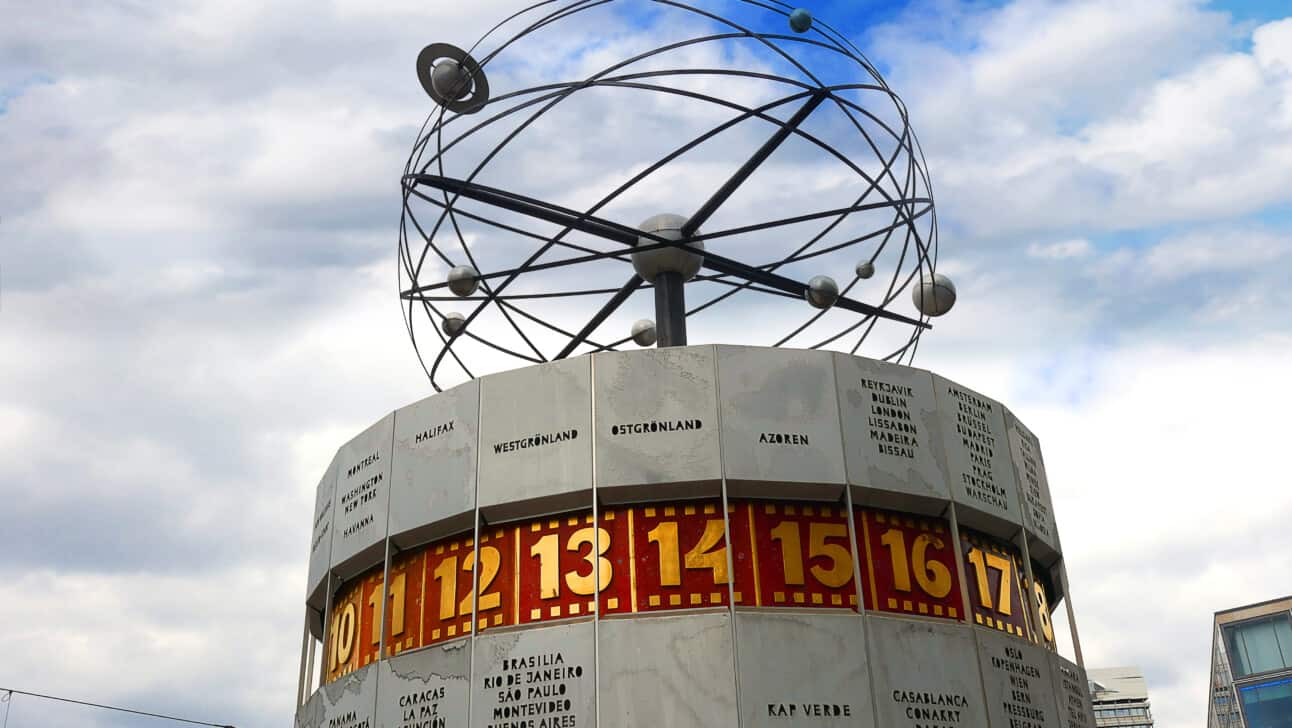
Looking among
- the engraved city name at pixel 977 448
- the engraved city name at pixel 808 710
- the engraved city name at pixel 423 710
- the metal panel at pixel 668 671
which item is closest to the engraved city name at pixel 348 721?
the engraved city name at pixel 423 710

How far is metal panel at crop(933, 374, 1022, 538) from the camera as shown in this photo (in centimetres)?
1886

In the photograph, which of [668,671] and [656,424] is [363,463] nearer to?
[656,424]

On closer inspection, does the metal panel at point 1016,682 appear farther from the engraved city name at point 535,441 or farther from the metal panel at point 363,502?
the metal panel at point 363,502

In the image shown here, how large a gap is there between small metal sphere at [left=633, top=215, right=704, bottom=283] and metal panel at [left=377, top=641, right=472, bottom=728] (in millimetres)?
7799

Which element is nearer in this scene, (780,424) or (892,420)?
(780,424)

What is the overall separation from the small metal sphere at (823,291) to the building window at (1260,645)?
60246 mm

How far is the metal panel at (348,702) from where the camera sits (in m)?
18.1

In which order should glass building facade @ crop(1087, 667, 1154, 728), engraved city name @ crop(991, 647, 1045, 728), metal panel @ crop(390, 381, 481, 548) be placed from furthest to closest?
glass building facade @ crop(1087, 667, 1154, 728) < metal panel @ crop(390, 381, 481, 548) < engraved city name @ crop(991, 647, 1045, 728)

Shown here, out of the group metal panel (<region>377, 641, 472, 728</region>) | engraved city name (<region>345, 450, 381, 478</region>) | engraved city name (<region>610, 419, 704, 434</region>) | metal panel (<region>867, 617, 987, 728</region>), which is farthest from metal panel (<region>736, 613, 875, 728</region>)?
engraved city name (<region>345, 450, 381, 478</region>)

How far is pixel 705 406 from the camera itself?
58.9 feet

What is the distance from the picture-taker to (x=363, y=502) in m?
19.9

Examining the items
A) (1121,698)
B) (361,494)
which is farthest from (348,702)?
(1121,698)

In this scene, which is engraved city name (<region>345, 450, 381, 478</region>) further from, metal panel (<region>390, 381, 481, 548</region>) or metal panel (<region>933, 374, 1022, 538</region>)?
metal panel (<region>933, 374, 1022, 538</region>)

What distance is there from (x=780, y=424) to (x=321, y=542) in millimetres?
8116
